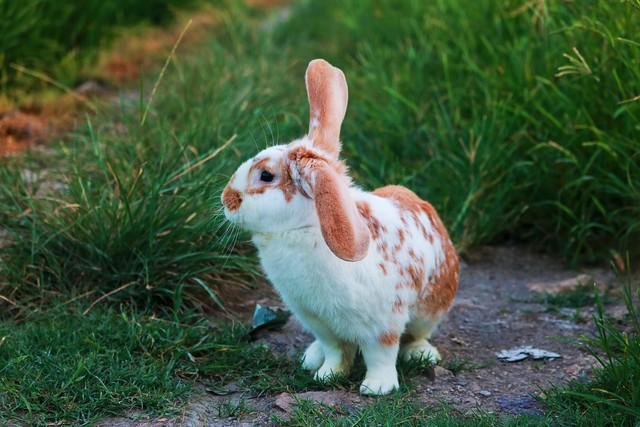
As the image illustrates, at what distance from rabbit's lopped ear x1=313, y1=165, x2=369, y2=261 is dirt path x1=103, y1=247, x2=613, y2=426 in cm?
63

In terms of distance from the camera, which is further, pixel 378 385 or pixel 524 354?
pixel 524 354

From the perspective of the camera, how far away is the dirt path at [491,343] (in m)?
3.22

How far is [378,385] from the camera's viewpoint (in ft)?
10.6

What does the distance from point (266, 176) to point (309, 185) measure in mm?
196

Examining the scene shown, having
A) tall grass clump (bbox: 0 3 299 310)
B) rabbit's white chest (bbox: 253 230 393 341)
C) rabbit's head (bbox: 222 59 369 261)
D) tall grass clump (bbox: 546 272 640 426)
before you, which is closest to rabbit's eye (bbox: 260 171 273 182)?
rabbit's head (bbox: 222 59 369 261)

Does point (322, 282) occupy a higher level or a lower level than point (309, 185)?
lower

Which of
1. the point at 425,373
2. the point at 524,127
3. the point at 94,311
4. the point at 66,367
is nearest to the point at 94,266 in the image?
the point at 94,311

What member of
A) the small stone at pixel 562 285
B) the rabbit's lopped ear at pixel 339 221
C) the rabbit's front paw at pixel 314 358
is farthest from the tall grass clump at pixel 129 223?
the small stone at pixel 562 285

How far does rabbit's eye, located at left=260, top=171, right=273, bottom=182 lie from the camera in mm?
3125

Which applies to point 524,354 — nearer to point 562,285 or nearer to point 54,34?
point 562,285

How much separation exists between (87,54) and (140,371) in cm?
364

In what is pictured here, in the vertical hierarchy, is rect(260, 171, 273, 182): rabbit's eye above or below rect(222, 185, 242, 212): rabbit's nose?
above

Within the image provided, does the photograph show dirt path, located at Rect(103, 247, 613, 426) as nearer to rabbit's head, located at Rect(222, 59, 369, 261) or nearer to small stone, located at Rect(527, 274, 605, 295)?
small stone, located at Rect(527, 274, 605, 295)

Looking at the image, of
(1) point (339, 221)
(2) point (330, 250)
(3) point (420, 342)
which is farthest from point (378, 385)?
(1) point (339, 221)
